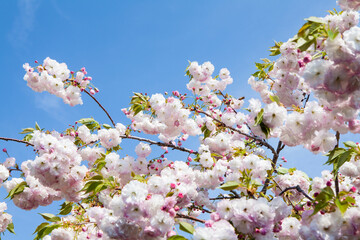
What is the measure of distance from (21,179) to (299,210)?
11.2 ft

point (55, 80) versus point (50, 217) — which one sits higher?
point (55, 80)

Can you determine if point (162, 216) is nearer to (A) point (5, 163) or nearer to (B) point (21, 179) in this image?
(B) point (21, 179)

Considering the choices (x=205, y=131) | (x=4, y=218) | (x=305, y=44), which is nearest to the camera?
(x=305, y=44)

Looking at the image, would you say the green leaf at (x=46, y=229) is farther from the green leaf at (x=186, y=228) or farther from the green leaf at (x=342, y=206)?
the green leaf at (x=342, y=206)

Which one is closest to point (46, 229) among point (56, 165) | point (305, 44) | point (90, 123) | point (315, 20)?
point (56, 165)

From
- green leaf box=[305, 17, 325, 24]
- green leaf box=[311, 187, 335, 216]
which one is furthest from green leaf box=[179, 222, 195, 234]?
green leaf box=[305, 17, 325, 24]

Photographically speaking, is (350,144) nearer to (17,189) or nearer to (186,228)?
(186,228)

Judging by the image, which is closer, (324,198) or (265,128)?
(324,198)

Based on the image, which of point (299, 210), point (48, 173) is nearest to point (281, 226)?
point (299, 210)

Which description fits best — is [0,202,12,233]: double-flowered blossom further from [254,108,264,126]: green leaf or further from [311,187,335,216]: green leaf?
[311,187,335,216]: green leaf

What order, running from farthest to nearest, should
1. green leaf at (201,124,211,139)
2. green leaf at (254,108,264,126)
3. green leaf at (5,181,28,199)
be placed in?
green leaf at (201,124,211,139)
green leaf at (5,181,28,199)
green leaf at (254,108,264,126)

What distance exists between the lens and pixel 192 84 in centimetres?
559

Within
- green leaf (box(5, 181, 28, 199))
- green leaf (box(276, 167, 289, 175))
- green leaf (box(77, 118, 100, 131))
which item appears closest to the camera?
green leaf (box(5, 181, 28, 199))

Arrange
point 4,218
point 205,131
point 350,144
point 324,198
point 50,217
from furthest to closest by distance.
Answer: point 205,131 → point 4,218 → point 50,217 → point 350,144 → point 324,198
